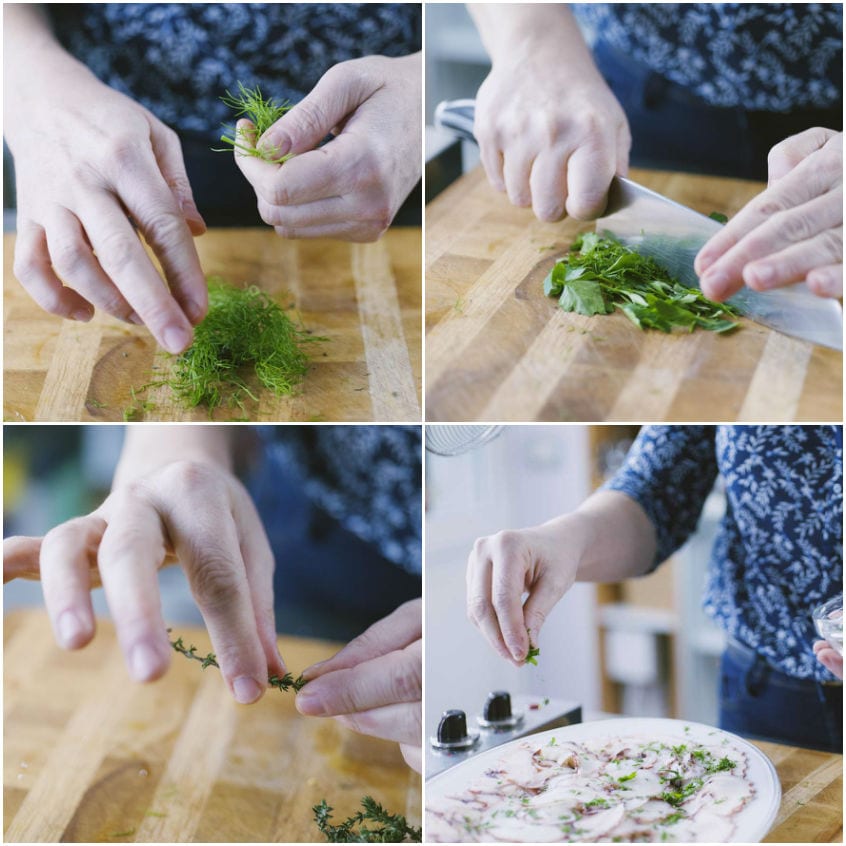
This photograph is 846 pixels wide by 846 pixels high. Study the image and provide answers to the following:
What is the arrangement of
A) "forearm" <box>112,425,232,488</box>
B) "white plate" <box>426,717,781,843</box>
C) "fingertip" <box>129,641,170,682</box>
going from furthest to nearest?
"forearm" <box>112,425,232,488</box>, "white plate" <box>426,717,781,843</box>, "fingertip" <box>129,641,170,682</box>

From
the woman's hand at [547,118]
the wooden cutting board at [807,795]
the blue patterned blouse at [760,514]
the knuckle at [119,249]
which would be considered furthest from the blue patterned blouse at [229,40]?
the wooden cutting board at [807,795]

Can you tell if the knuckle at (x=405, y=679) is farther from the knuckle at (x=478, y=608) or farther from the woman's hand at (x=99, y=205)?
the woman's hand at (x=99, y=205)

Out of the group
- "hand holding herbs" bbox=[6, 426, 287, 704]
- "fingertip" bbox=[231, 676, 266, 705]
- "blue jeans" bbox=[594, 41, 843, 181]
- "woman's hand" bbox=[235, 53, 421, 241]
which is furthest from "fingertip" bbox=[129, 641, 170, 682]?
"blue jeans" bbox=[594, 41, 843, 181]

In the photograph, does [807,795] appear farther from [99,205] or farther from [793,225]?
[99,205]

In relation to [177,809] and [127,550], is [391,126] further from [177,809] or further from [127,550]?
[177,809]

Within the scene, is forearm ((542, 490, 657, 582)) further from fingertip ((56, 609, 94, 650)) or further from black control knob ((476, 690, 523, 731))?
fingertip ((56, 609, 94, 650))

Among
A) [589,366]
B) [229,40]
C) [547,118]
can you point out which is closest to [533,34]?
[547,118]

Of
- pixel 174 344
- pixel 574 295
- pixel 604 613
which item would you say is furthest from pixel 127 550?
pixel 604 613
